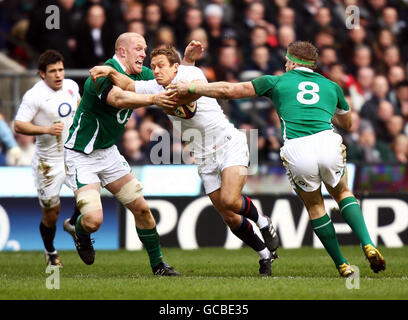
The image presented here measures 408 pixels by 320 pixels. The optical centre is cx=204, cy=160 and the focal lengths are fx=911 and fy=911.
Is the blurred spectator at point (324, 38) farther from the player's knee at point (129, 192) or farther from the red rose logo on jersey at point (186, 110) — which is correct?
the player's knee at point (129, 192)

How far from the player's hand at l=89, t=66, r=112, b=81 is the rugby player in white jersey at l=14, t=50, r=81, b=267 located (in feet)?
7.42

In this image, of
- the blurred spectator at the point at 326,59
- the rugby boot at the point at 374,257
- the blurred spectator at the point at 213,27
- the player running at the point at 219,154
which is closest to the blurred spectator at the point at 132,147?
the blurred spectator at the point at 213,27

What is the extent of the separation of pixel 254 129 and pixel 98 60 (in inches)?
109

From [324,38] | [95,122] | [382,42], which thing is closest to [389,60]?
[382,42]

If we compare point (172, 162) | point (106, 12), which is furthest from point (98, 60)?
point (172, 162)

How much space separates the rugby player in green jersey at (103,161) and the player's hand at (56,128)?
1173mm

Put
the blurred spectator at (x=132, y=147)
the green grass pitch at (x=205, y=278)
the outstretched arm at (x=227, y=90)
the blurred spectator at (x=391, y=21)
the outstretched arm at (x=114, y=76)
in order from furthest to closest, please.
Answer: the blurred spectator at (x=391, y=21), the blurred spectator at (x=132, y=147), the outstretched arm at (x=114, y=76), the outstretched arm at (x=227, y=90), the green grass pitch at (x=205, y=278)

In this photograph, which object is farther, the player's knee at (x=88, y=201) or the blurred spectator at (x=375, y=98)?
the blurred spectator at (x=375, y=98)

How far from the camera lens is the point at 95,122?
9250mm

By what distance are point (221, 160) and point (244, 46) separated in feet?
21.3

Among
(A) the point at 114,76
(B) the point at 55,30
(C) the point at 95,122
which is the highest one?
(B) the point at 55,30

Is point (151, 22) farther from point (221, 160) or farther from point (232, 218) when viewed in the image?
point (232, 218)

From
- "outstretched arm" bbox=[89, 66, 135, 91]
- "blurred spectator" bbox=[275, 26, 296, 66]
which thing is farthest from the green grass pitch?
"blurred spectator" bbox=[275, 26, 296, 66]

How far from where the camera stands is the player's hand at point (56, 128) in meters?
10.6
